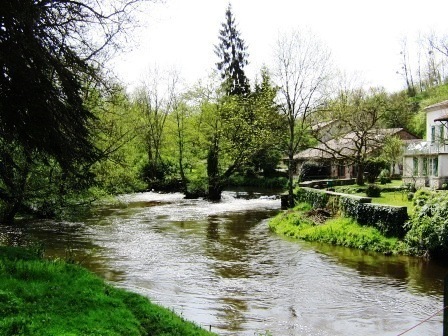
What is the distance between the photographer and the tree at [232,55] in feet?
183

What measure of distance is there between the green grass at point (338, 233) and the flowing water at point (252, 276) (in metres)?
0.68

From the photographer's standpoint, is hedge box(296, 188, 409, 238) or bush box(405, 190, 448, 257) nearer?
bush box(405, 190, 448, 257)

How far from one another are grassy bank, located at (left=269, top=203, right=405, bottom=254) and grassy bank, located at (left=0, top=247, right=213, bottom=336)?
45.1 ft

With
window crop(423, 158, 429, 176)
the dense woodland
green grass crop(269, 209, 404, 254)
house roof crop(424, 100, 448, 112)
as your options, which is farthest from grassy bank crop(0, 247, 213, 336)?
house roof crop(424, 100, 448, 112)

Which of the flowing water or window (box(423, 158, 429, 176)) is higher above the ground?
window (box(423, 158, 429, 176))

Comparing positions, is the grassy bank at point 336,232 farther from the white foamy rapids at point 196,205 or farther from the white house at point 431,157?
the white house at point 431,157

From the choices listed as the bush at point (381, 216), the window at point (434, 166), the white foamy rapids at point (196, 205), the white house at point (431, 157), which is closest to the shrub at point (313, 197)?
the bush at point (381, 216)

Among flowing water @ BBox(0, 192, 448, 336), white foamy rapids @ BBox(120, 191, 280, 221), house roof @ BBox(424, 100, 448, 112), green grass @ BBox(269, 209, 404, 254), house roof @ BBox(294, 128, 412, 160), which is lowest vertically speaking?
flowing water @ BBox(0, 192, 448, 336)

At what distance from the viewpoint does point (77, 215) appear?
1630 centimetres

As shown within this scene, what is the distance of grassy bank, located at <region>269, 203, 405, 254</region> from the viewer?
19.2 m

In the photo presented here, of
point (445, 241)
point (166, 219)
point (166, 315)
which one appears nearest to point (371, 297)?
point (445, 241)

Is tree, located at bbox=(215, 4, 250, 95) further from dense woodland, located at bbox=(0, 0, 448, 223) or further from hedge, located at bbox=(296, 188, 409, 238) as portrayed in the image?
hedge, located at bbox=(296, 188, 409, 238)

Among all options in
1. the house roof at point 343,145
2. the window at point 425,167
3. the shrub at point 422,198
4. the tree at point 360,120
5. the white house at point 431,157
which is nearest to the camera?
the shrub at point 422,198

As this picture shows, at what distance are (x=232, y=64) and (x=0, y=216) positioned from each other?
143 feet
